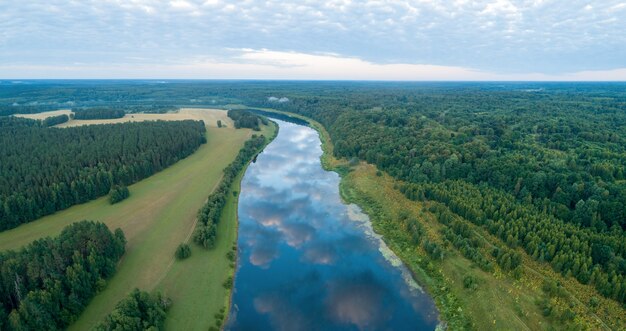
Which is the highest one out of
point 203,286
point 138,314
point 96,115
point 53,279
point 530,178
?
point 96,115

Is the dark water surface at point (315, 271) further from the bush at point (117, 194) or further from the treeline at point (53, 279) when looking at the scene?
the bush at point (117, 194)

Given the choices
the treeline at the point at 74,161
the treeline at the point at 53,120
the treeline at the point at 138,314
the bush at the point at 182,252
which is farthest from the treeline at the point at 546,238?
the treeline at the point at 53,120

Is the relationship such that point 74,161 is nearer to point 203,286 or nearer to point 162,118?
point 203,286

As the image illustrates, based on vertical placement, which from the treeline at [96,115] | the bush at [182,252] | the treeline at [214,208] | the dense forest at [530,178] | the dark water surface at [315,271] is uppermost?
the treeline at [96,115]

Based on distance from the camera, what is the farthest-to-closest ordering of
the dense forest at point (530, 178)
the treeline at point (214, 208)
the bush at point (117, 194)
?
the bush at point (117, 194), the treeline at point (214, 208), the dense forest at point (530, 178)

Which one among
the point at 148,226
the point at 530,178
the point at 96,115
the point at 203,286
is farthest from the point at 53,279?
the point at 96,115
